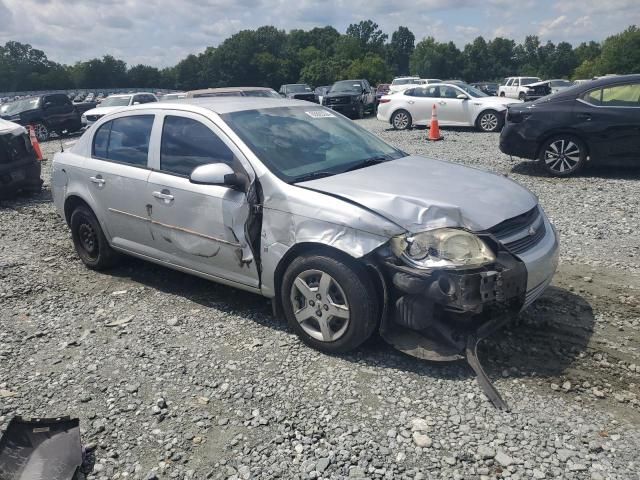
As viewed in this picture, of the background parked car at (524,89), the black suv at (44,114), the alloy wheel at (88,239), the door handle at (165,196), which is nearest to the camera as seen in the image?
the door handle at (165,196)

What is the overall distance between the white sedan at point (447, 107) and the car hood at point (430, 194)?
42.2ft

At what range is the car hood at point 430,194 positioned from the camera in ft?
11.4

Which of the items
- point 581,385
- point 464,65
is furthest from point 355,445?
point 464,65

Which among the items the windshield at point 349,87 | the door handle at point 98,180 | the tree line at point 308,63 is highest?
the tree line at point 308,63

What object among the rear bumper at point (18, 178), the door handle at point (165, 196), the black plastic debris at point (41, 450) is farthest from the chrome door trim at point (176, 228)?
the rear bumper at point (18, 178)

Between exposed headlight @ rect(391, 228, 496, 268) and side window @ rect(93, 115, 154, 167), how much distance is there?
2627mm

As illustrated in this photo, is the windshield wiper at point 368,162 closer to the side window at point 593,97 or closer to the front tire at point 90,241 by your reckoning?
the front tire at point 90,241

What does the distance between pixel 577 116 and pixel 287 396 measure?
7.52 metres

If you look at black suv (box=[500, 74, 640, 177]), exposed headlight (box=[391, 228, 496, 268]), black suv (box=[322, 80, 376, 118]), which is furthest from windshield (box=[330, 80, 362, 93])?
exposed headlight (box=[391, 228, 496, 268])

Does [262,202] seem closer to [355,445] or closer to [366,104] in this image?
[355,445]

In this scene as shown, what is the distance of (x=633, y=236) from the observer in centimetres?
607

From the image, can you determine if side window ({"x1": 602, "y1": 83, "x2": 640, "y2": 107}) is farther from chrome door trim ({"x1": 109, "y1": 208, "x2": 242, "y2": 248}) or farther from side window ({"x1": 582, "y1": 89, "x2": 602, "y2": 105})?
chrome door trim ({"x1": 109, "y1": 208, "x2": 242, "y2": 248})

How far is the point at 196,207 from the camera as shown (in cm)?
437

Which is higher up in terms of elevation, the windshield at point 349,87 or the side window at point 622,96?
the windshield at point 349,87
